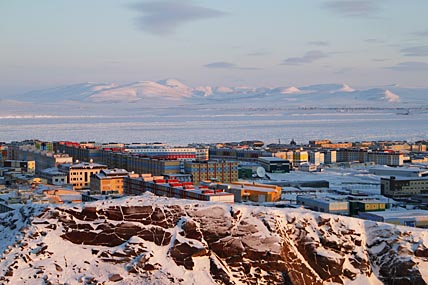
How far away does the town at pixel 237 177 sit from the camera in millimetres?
37656

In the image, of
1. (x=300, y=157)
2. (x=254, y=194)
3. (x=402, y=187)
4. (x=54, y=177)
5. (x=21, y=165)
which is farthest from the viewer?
(x=300, y=157)

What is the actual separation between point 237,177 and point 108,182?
35.6 feet

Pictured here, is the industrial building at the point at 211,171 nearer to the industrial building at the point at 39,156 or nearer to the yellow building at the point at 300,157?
the industrial building at the point at 39,156

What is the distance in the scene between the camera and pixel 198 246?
775 inches

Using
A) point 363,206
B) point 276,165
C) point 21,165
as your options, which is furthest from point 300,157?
point 363,206

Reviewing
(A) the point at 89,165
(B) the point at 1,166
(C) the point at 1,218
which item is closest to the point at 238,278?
(C) the point at 1,218

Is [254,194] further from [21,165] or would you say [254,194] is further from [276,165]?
[21,165]

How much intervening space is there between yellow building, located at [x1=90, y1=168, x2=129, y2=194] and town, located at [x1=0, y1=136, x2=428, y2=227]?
0.20 ft

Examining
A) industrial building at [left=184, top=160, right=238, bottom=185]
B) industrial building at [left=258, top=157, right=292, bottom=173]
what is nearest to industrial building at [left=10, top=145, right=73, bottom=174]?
industrial building at [left=184, top=160, right=238, bottom=185]

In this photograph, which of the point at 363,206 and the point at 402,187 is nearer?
the point at 363,206

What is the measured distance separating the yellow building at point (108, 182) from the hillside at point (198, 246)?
25.4 m

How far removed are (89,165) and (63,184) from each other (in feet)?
18.1

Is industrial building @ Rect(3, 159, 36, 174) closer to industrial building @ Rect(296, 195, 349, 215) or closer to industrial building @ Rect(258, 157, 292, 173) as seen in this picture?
industrial building @ Rect(258, 157, 292, 173)

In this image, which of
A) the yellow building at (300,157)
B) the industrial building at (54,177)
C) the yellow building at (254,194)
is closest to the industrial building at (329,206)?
the yellow building at (254,194)
